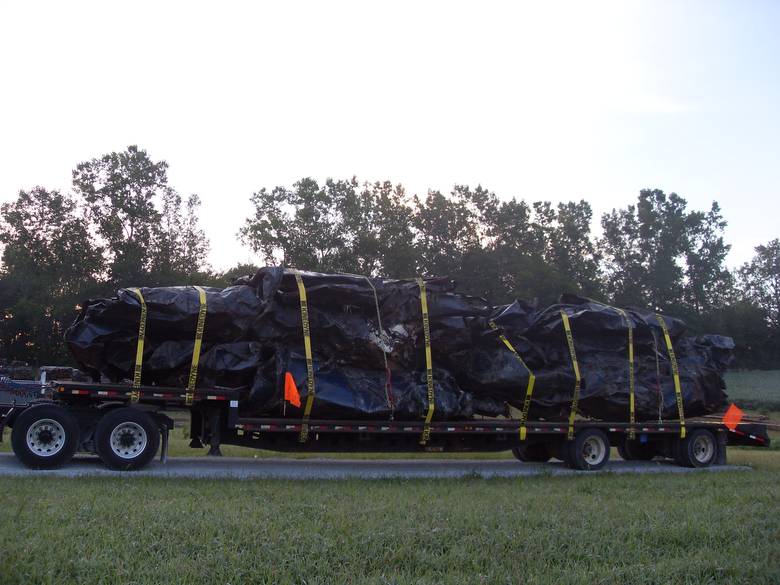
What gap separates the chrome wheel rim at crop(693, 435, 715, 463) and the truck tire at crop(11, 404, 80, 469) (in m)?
12.1

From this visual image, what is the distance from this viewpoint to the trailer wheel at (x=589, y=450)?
13758mm

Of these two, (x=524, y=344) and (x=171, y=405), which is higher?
(x=524, y=344)

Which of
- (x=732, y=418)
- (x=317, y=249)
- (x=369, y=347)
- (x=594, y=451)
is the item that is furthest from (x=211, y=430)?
(x=317, y=249)

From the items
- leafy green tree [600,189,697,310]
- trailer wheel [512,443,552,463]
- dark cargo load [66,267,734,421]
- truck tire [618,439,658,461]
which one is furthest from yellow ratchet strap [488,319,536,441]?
leafy green tree [600,189,697,310]

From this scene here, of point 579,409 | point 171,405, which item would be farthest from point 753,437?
point 171,405

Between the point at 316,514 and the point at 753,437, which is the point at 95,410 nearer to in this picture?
the point at 316,514

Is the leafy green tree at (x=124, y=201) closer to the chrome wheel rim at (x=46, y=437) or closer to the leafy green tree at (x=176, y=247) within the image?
the leafy green tree at (x=176, y=247)

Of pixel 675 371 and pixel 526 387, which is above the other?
pixel 675 371

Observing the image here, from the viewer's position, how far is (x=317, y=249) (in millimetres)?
45156

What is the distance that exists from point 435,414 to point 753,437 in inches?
315

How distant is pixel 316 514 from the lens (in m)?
7.07

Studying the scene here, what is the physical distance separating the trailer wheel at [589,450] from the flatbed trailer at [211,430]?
19 mm

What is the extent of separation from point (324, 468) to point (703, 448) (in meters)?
8.29

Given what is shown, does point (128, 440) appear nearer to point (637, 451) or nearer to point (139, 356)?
point (139, 356)
